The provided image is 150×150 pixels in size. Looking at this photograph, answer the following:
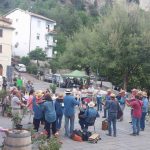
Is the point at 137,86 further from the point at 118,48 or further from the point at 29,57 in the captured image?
the point at 29,57

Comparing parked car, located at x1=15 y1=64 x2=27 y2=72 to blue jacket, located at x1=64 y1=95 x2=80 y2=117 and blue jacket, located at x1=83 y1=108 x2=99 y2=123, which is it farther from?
blue jacket, located at x1=64 y1=95 x2=80 y2=117

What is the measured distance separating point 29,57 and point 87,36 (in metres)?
16.9

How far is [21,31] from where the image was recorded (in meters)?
68.2

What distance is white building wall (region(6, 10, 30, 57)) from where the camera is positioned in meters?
67.4

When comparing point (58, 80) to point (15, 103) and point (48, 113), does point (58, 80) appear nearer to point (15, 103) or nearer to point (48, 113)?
point (15, 103)

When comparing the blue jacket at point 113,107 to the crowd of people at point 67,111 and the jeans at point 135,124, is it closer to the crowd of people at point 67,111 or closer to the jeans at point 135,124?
the crowd of people at point 67,111

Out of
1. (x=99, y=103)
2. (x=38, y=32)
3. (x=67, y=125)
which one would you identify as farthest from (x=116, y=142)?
(x=38, y=32)

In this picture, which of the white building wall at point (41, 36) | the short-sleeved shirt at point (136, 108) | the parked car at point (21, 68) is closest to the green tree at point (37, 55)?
the parked car at point (21, 68)

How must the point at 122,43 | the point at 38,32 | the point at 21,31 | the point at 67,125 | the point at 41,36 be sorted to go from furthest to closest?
1. the point at 41,36
2. the point at 38,32
3. the point at 21,31
4. the point at 122,43
5. the point at 67,125

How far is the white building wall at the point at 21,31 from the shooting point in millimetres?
67375

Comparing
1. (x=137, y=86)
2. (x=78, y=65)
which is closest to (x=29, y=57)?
(x=78, y=65)

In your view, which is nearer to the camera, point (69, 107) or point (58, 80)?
point (69, 107)

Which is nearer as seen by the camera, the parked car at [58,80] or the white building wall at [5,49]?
the parked car at [58,80]

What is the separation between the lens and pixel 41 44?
228ft
